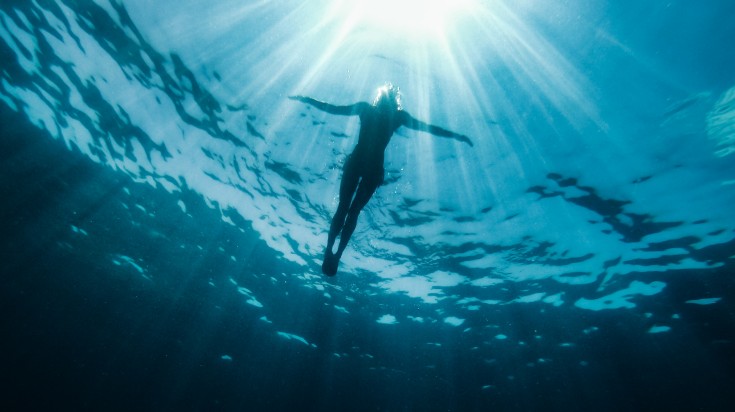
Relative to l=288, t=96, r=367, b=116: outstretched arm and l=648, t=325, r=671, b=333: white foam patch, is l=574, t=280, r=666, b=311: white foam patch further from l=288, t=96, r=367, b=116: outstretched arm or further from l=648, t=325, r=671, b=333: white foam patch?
l=288, t=96, r=367, b=116: outstretched arm

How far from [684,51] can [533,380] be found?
20.3m

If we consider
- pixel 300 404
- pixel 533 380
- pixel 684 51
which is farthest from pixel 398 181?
pixel 300 404

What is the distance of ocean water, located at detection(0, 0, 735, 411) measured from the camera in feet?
23.1

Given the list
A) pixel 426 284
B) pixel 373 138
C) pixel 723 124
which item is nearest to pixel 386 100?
pixel 373 138

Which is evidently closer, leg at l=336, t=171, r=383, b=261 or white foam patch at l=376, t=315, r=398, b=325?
leg at l=336, t=171, r=383, b=261

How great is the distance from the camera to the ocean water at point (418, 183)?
7043mm

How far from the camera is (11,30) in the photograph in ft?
31.3

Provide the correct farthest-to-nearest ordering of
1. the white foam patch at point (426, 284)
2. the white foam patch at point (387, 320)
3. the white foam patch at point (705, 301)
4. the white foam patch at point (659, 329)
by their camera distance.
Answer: the white foam patch at point (387, 320) < the white foam patch at point (659, 329) < the white foam patch at point (426, 284) < the white foam patch at point (705, 301)

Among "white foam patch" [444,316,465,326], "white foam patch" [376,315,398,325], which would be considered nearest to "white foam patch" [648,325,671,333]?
"white foam patch" [444,316,465,326]

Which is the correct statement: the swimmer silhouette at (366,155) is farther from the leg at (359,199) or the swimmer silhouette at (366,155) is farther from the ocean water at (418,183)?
the ocean water at (418,183)

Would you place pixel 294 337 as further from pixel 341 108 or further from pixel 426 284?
pixel 341 108

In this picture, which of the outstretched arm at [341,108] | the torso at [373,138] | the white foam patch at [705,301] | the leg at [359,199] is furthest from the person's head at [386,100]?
the white foam patch at [705,301]

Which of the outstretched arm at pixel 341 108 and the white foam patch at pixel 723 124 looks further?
the white foam patch at pixel 723 124

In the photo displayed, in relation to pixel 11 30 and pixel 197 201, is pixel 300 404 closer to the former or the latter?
pixel 197 201
